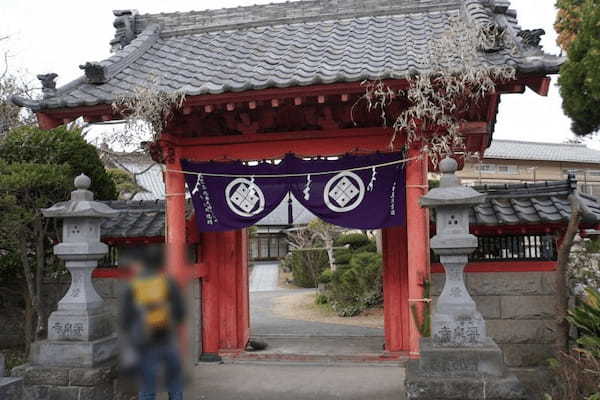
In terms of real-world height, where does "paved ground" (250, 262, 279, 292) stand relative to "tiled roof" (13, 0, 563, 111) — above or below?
below

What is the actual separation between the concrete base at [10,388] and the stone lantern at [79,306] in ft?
1.77

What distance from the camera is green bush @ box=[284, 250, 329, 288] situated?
78.3 feet

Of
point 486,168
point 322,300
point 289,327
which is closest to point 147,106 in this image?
point 289,327

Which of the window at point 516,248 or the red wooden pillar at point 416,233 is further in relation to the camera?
the window at point 516,248

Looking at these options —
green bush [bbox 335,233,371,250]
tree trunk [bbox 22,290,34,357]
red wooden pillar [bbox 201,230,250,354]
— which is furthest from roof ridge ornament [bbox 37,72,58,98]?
green bush [bbox 335,233,371,250]

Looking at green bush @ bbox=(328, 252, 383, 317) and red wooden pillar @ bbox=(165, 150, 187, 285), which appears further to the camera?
green bush @ bbox=(328, 252, 383, 317)

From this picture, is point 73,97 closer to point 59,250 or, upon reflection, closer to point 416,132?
point 59,250

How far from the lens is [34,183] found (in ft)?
23.2

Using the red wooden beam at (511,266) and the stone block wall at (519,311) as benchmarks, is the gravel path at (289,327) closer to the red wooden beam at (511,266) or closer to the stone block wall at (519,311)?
the stone block wall at (519,311)

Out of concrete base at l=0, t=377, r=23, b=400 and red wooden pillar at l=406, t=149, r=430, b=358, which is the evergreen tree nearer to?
red wooden pillar at l=406, t=149, r=430, b=358

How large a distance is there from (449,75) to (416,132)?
1.01 metres

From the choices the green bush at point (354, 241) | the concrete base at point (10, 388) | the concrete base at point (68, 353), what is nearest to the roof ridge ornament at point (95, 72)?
the concrete base at point (68, 353)

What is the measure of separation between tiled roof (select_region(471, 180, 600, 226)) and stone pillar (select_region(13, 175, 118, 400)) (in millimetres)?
4481

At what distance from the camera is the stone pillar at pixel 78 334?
5164 millimetres
